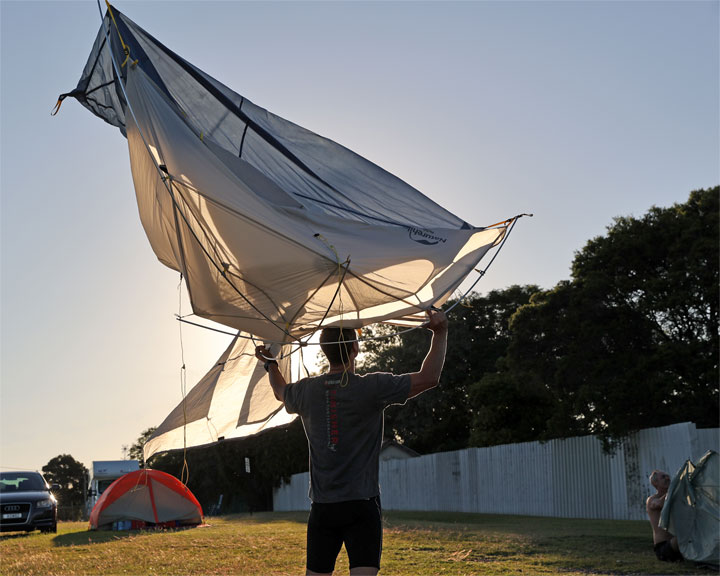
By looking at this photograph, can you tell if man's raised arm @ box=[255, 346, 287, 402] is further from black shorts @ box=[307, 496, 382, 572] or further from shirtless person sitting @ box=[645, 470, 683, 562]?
shirtless person sitting @ box=[645, 470, 683, 562]

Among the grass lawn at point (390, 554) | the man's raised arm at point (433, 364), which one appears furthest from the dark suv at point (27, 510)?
the man's raised arm at point (433, 364)

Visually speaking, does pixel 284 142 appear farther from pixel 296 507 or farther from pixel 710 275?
pixel 296 507

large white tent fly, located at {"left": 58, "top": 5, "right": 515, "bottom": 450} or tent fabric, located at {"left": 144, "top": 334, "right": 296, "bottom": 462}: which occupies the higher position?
large white tent fly, located at {"left": 58, "top": 5, "right": 515, "bottom": 450}

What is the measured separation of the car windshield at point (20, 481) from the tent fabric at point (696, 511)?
47.7ft

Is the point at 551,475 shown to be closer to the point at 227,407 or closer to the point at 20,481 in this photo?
the point at 20,481

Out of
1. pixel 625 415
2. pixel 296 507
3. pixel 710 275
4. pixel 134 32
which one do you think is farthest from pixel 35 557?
pixel 296 507

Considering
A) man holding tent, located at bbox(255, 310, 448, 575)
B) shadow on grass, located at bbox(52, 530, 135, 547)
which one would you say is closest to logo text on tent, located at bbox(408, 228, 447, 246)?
man holding tent, located at bbox(255, 310, 448, 575)

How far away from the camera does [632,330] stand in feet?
67.9

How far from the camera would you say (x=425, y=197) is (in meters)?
5.96

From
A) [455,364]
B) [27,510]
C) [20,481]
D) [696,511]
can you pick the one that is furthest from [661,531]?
[455,364]

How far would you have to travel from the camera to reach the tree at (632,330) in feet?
62.5

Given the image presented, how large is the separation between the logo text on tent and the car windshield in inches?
627

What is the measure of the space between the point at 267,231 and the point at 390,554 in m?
6.40

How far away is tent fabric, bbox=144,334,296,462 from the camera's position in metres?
6.39
